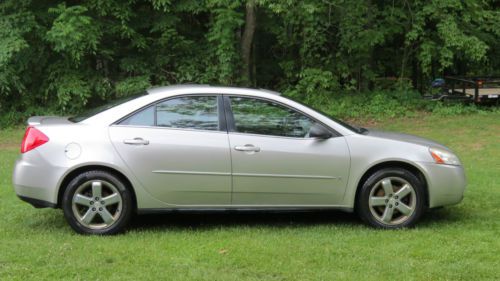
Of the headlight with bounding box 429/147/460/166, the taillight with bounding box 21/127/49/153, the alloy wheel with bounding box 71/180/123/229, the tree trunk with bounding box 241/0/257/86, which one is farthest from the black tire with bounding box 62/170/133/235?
the tree trunk with bounding box 241/0/257/86

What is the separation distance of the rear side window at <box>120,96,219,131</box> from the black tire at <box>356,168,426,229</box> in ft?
5.38

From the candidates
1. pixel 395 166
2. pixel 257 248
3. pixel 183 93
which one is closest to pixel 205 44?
pixel 183 93

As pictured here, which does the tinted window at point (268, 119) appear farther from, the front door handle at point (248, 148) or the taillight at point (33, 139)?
the taillight at point (33, 139)

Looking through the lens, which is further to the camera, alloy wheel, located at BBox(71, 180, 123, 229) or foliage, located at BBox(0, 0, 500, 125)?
foliage, located at BBox(0, 0, 500, 125)

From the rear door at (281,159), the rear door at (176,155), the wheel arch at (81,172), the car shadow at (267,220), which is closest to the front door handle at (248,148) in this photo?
the rear door at (281,159)

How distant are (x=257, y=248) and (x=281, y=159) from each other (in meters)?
0.97

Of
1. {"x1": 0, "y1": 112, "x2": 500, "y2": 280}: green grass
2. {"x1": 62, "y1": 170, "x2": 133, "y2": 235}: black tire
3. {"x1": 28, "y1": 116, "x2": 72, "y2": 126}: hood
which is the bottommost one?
{"x1": 0, "y1": 112, "x2": 500, "y2": 280}: green grass

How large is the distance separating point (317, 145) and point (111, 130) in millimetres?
2001

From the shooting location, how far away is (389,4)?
57.0ft

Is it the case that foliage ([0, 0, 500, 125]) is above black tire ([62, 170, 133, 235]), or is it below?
above

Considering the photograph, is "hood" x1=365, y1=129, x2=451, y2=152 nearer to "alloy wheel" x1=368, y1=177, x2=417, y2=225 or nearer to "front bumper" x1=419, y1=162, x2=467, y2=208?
"front bumper" x1=419, y1=162, x2=467, y2=208

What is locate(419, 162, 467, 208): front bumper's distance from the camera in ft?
19.1

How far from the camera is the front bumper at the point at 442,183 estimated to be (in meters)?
5.84

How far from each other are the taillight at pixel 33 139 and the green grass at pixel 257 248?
84cm
